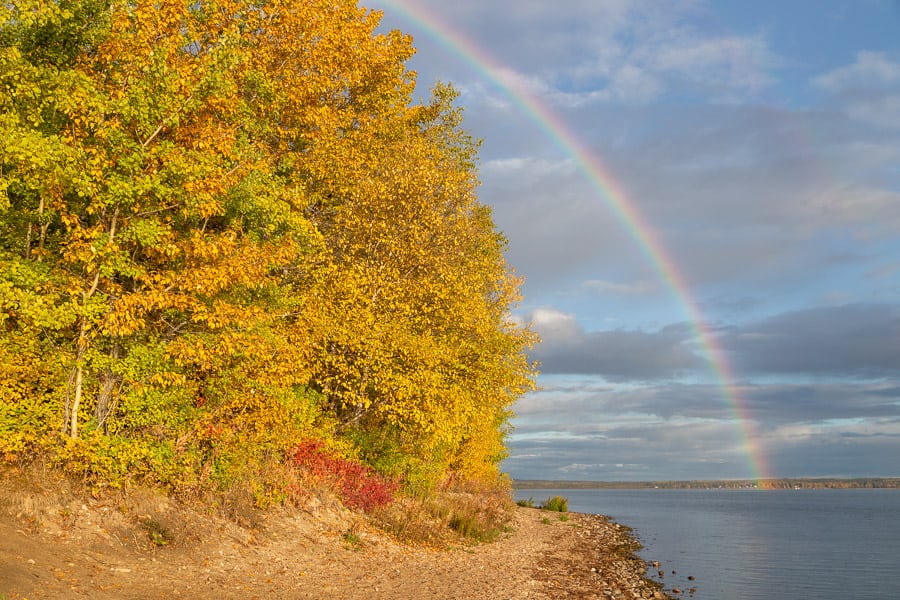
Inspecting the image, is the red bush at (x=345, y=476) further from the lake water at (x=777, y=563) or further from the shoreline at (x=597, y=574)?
the lake water at (x=777, y=563)

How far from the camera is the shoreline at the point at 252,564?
14.1m

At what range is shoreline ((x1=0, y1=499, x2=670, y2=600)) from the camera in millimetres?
14078

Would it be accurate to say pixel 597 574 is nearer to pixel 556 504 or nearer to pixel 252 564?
pixel 252 564

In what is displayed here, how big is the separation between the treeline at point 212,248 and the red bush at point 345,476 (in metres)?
0.55

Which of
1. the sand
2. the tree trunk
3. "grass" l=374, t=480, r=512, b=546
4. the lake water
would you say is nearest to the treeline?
the tree trunk

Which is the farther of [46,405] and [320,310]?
[320,310]

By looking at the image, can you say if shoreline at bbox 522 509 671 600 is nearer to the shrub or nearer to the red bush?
the red bush

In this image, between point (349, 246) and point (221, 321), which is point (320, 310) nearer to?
point (349, 246)

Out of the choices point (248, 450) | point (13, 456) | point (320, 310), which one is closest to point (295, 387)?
point (320, 310)

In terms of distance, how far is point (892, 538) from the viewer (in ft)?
228

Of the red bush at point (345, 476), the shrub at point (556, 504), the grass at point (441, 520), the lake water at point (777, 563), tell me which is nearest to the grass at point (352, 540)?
the red bush at point (345, 476)

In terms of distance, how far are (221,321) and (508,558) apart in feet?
51.6

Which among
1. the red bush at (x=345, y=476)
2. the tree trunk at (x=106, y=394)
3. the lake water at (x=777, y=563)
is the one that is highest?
the tree trunk at (x=106, y=394)

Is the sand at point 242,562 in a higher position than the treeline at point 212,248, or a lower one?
lower
